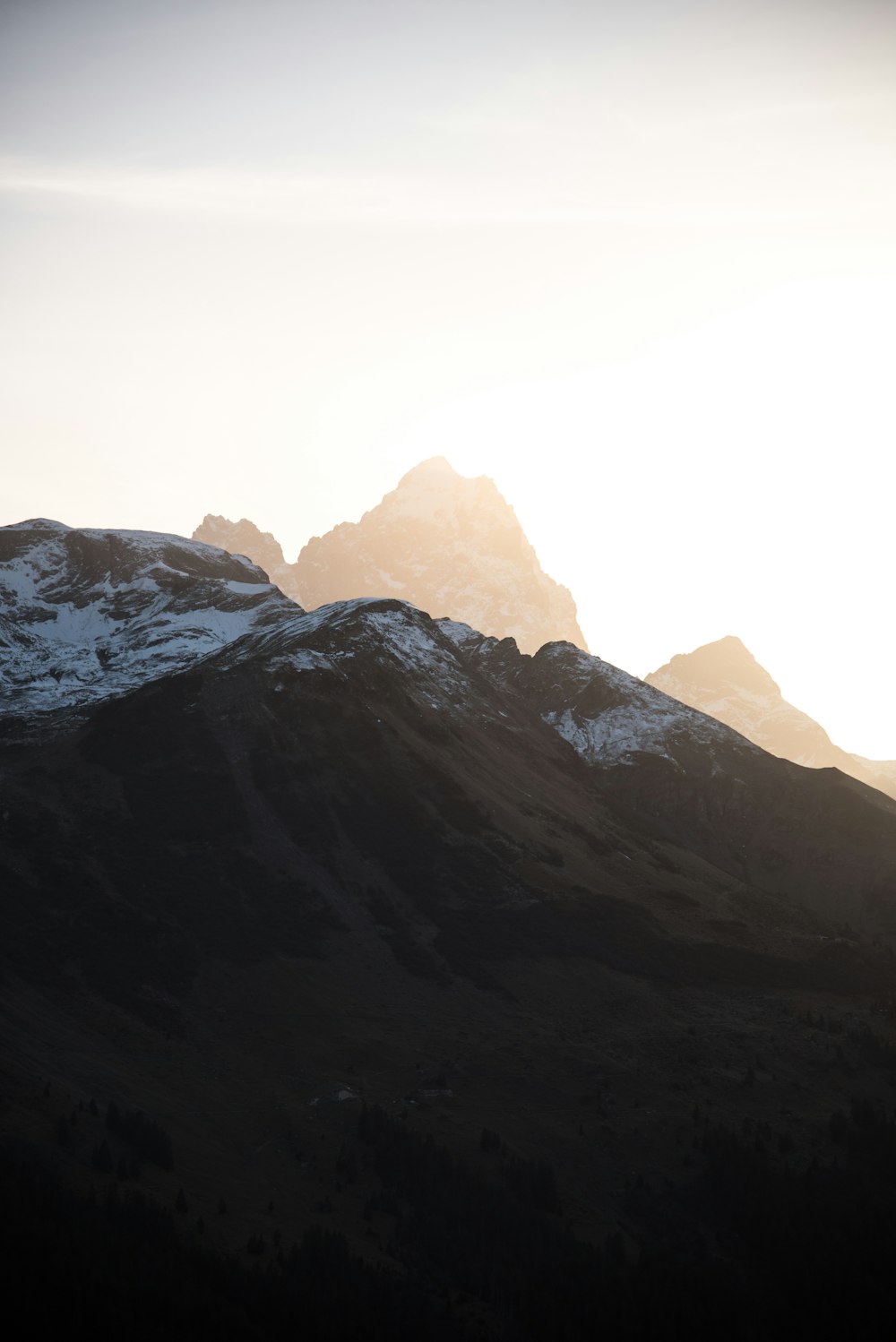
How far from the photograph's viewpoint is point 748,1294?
91625mm

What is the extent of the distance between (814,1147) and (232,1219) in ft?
166

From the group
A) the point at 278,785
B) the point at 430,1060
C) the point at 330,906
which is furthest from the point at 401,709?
the point at 430,1060

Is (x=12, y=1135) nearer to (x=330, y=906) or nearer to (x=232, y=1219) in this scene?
(x=232, y=1219)

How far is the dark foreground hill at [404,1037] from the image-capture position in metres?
86.8

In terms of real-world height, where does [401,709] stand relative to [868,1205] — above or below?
above

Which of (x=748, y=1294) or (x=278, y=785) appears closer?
(x=748, y=1294)

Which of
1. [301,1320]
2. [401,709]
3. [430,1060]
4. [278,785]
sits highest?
[401,709]

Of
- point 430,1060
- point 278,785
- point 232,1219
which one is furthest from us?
point 278,785

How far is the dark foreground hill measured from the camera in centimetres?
8681

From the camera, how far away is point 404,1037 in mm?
123812

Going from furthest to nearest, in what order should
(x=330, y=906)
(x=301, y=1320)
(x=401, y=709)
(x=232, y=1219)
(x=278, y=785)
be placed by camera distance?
1. (x=401, y=709)
2. (x=278, y=785)
3. (x=330, y=906)
4. (x=232, y=1219)
5. (x=301, y=1320)

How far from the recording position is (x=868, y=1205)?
101250mm

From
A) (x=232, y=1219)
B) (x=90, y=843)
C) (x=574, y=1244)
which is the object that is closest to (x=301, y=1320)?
Answer: (x=232, y=1219)

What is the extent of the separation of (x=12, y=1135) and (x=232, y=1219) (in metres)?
16.5
